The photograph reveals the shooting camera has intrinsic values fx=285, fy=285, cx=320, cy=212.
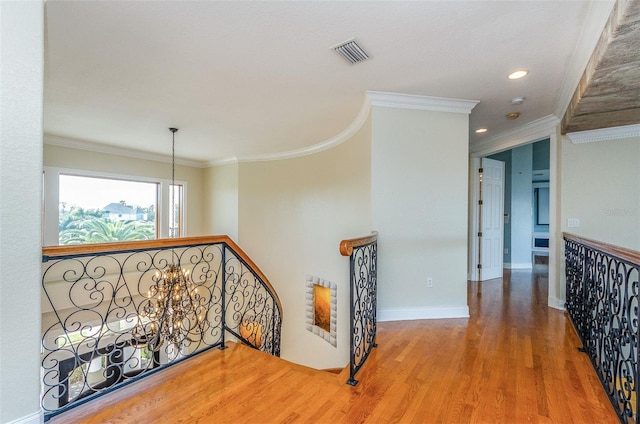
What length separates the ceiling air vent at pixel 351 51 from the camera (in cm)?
228

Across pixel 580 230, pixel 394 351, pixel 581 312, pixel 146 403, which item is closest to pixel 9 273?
pixel 146 403

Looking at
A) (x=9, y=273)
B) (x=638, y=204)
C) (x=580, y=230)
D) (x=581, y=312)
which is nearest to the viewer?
(x=9, y=273)

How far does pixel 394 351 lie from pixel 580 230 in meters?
3.03

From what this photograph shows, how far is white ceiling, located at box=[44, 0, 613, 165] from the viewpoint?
1.93 meters

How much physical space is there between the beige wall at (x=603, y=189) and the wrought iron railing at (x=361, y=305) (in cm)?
281

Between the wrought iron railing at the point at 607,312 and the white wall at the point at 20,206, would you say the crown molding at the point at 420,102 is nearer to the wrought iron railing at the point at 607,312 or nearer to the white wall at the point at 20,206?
the wrought iron railing at the point at 607,312

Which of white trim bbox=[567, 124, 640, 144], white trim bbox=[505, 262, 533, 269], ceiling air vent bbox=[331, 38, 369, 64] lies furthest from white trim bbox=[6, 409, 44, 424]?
white trim bbox=[505, 262, 533, 269]

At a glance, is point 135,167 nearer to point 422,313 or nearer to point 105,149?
point 105,149

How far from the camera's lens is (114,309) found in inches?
74.7

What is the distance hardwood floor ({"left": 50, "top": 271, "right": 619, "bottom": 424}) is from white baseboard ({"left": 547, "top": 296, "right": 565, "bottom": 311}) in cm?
94

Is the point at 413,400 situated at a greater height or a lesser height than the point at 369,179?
lesser

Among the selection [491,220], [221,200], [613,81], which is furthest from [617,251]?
[221,200]

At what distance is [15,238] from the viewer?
4.73 feet

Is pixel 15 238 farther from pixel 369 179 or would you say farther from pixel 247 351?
pixel 369 179
